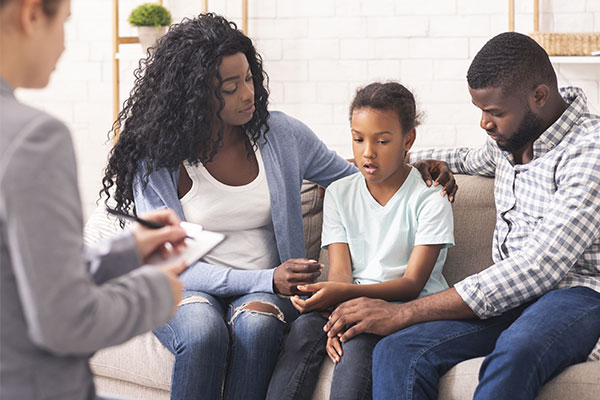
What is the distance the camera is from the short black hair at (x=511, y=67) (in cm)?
175

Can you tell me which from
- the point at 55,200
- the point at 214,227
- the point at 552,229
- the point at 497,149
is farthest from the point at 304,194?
the point at 55,200

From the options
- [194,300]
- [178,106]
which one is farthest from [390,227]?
[178,106]

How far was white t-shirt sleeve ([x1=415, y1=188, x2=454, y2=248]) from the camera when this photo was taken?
70.4 inches

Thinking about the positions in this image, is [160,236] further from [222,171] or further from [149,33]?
[149,33]

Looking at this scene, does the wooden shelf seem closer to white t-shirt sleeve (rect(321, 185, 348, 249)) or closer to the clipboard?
white t-shirt sleeve (rect(321, 185, 348, 249))

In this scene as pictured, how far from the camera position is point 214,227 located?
75.2 inches

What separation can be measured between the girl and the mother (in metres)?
0.08

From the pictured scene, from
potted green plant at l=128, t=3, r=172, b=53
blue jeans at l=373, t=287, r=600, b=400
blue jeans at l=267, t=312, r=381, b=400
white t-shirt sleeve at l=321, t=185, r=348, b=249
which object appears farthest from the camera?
potted green plant at l=128, t=3, r=172, b=53

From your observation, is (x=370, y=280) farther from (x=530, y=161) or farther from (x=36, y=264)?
(x=36, y=264)

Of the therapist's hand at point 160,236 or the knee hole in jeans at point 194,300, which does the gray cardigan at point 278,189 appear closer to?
the knee hole in jeans at point 194,300

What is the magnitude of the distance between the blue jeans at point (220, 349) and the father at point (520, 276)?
0.54 feet

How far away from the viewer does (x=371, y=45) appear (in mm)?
3223

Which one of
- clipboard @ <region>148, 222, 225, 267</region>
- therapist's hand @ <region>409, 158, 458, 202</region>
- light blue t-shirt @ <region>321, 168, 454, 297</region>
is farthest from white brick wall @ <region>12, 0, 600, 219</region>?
clipboard @ <region>148, 222, 225, 267</region>

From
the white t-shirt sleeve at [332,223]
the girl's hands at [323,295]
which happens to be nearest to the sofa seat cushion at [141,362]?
the girl's hands at [323,295]
